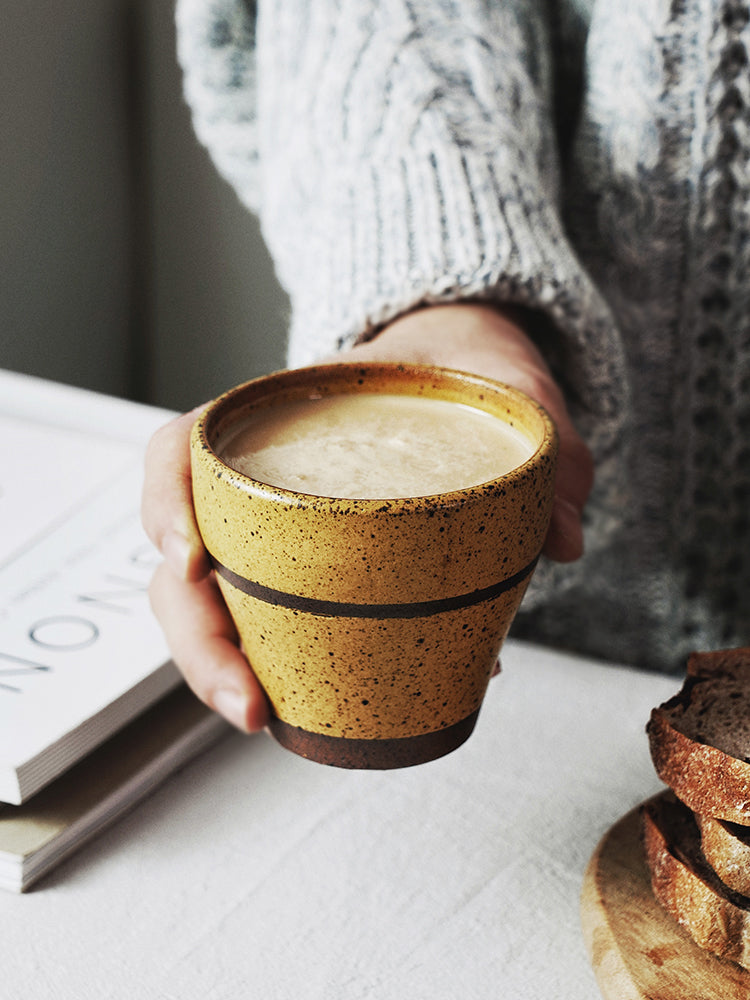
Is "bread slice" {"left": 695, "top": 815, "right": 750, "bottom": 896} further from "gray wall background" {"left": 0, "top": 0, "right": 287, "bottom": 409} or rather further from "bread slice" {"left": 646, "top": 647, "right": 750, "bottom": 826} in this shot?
"gray wall background" {"left": 0, "top": 0, "right": 287, "bottom": 409}

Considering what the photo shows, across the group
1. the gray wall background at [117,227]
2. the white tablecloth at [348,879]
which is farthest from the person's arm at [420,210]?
the gray wall background at [117,227]

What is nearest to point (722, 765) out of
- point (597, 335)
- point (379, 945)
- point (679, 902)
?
point (679, 902)

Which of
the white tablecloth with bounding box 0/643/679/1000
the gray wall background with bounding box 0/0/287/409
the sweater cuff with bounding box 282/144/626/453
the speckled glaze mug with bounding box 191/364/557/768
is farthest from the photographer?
the gray wall background with bounding box 0/0/287/409

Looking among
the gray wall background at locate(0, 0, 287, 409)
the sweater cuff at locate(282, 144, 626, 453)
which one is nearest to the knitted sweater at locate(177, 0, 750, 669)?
the sweater cuff at locate(282, 144, 626, 453)

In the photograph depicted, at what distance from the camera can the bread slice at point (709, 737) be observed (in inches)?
16.5

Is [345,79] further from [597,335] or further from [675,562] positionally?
[675,562]

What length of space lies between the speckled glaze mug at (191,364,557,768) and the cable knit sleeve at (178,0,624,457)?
0.61 feet

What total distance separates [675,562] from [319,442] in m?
0.57

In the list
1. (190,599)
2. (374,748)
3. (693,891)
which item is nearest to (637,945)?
(693,891)

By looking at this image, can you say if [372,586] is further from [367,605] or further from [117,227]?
[117,227]

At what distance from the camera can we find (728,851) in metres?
0.43

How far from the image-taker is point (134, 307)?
166 cm

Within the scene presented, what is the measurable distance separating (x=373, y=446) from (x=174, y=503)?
9 cm

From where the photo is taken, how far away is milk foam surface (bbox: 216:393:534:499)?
15.1 inches
